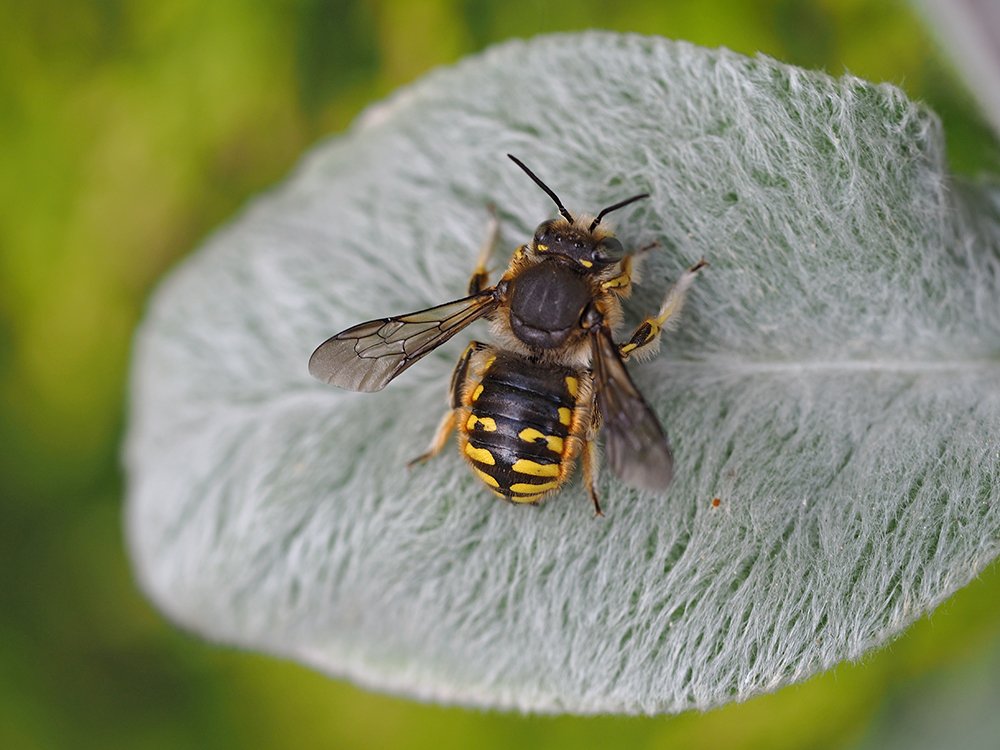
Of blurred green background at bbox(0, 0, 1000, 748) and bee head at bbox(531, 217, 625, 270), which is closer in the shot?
bee head at bbox(531, 217, 625, 270)

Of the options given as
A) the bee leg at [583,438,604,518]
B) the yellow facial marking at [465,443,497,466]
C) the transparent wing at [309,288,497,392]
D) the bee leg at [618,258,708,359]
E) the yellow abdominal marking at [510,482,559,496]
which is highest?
the bee leg at [618,258,708,359]

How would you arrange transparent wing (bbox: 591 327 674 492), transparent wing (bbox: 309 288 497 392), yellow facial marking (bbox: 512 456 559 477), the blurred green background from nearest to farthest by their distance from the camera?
transparent wing (bbox: 591 327 674 492), yellow facial marking (bbox: 512 456 559 477), transparent wing (bbox: 309 288 497 392), the blurred green background

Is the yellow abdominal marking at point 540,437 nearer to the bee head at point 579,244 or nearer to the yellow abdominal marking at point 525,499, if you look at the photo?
the yellow abdominal marking at point 525,499

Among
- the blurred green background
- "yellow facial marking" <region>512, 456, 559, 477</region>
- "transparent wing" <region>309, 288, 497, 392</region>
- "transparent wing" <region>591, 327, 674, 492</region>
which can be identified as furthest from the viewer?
the blurred green background

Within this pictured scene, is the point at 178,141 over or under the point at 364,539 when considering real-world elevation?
over

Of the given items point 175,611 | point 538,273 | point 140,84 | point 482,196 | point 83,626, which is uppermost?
point 140,84

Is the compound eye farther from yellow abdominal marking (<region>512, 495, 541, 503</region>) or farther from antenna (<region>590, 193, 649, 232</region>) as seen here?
yellow abdominal marking (<region>512, 495, 541, 503</region>)

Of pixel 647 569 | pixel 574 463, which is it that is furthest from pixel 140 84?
pixel 647 569

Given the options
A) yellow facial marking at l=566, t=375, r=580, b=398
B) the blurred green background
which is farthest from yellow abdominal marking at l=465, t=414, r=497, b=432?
the blurred green background

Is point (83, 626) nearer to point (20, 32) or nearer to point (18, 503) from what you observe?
point (18, 503)

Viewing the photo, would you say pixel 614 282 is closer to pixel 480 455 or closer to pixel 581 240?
pixel 581 240
